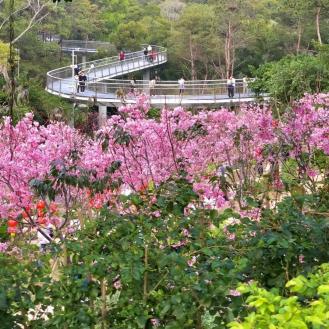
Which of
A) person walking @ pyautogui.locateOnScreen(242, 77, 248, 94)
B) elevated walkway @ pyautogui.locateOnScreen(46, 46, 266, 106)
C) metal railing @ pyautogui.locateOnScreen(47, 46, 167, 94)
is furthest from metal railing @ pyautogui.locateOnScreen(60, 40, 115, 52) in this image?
person walking @ pyautogui.locateOnScreen(242, 77, 248, 94)

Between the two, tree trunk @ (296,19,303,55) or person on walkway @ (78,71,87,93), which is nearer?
person on walkway @ (78,71,87,93)

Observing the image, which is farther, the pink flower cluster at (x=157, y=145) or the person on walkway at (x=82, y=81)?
the person on walkway at (x=82, y=81)

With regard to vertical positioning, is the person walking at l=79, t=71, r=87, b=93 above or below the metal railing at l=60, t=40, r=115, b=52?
below

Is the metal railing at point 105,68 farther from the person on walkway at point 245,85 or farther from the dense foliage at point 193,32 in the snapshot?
the person on walkway at point 245,85

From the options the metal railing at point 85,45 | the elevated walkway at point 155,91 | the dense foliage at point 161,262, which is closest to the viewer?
the dense foliage at point 161,262

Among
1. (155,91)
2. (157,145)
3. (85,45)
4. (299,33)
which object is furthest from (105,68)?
(157,145)

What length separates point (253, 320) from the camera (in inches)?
71.1

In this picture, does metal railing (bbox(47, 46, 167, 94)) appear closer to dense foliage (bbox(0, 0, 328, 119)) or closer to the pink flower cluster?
dense foliage (bbox(0, 0, 328, 119))

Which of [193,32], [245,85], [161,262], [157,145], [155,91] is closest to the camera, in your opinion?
[161,262]

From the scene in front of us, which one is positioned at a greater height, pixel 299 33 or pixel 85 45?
pixel 299 33

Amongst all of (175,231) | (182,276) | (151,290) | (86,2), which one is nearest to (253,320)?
(182,276)

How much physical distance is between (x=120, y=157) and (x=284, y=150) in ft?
5.44

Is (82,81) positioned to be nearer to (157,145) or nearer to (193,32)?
(193,32)

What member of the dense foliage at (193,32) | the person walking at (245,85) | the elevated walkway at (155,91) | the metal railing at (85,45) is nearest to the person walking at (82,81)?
the elevated walkway at (155,91)
